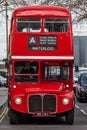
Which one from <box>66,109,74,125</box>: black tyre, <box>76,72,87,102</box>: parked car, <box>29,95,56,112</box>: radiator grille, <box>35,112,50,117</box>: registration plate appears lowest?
<box>76,72,87,102</box>: parked car

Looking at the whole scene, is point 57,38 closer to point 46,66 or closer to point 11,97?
point 46,66

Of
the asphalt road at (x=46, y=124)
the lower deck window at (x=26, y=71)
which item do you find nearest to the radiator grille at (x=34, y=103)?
the asphalt road at (x=46, y=124)

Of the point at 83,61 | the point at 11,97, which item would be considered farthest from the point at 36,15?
the point at 83,61

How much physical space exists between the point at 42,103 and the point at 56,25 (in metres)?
3.06

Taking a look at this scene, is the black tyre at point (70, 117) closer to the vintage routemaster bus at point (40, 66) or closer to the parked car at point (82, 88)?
the vintage routemaster bus at point (40, 66)

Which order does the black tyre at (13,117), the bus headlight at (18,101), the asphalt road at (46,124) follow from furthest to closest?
the black tyre at (13,117), the bus headlight at (18,101), the asphalt road at (46,124)

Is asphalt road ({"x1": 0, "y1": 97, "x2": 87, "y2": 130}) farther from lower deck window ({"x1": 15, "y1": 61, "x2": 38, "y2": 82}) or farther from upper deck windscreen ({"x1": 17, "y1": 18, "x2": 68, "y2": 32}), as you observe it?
upper deck windscreen ({"x1": 17, "y1": 18, "x2": 68, "y2": 32})

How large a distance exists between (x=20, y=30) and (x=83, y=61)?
188 ft

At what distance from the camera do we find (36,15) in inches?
819

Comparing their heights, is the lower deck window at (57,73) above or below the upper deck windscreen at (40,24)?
below

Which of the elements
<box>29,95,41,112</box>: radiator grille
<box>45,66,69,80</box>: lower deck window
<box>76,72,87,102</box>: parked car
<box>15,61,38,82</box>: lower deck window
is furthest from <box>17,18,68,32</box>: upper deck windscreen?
<box>76,72,87,102</box>: parked car

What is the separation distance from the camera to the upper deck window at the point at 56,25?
68.0ft

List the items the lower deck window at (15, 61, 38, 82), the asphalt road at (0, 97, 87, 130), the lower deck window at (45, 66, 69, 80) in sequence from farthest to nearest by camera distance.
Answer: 1. the lower deck window at (45, 66, 69, 80)
2. the lower deck window at (15, 61, 38, 82)
3. the asphalt road at (0, 97, 87, 130)

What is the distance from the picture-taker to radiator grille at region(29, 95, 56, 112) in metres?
19.7
